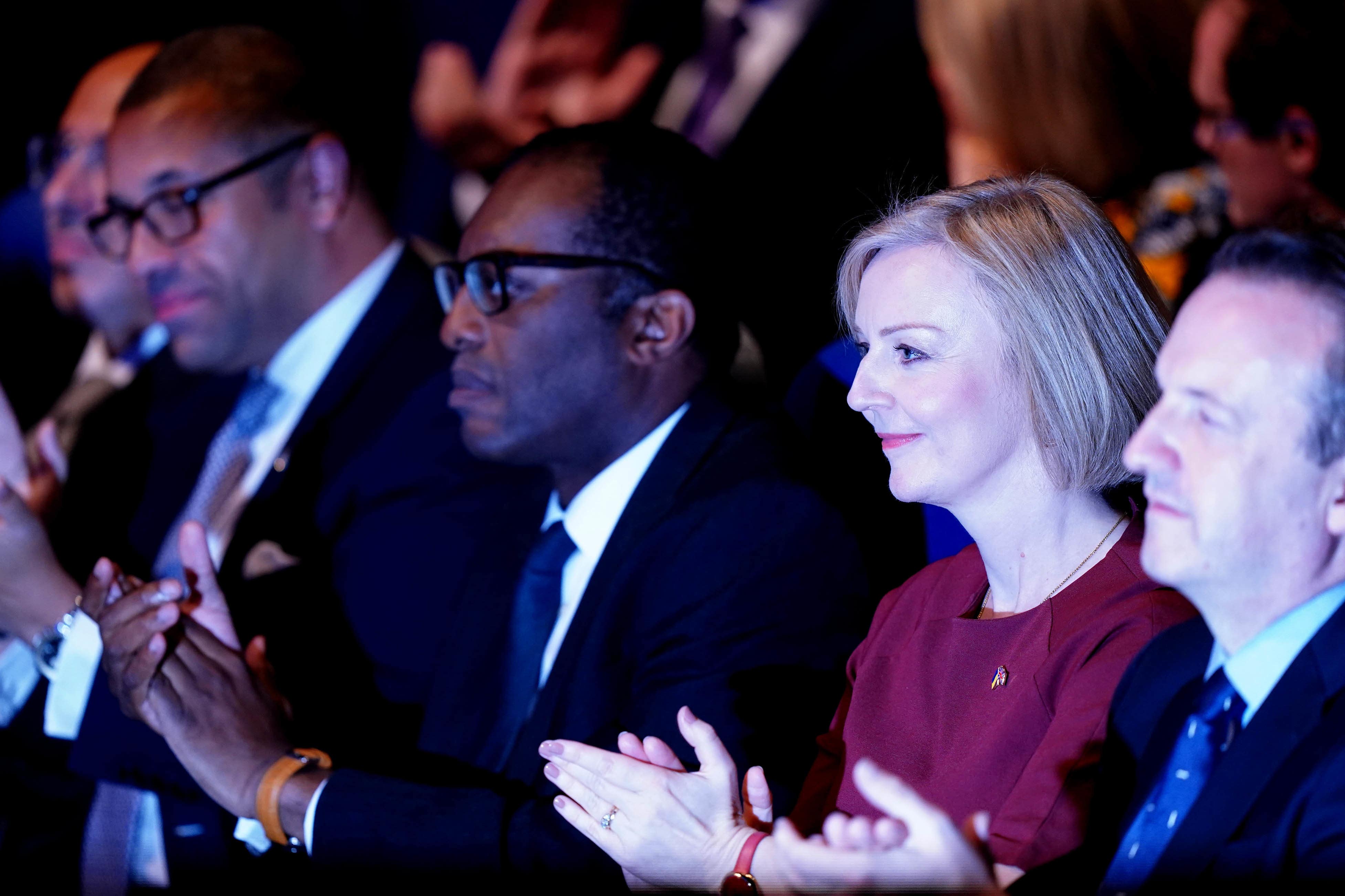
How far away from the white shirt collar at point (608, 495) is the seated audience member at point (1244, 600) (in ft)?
2.62

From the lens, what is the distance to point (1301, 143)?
7.82 feet

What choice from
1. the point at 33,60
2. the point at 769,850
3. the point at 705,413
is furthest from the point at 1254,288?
the point at 33,60

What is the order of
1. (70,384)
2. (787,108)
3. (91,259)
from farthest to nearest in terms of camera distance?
(70,384), (91,259), (787,108)

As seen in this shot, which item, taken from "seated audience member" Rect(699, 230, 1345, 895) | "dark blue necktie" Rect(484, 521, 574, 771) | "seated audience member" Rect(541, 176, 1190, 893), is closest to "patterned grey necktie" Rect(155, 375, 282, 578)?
"dark blue necktie" Rect(484, 521, 574, 771)

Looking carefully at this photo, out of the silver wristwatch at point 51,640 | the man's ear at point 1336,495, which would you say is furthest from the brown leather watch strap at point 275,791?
the man's ear at point 1336,495

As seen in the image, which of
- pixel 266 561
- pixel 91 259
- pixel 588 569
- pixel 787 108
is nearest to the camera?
pixel 588 569

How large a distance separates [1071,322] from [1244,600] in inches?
14.6

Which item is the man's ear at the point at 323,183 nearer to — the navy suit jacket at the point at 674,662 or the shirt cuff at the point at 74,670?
the shirt cuff at the point at 74,670

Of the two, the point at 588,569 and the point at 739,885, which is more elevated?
the point at 588,569

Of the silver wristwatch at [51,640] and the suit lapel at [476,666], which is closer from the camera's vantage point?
the suit lapel at [476,666]

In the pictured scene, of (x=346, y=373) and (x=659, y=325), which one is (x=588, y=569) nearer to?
(x=659, y=325)

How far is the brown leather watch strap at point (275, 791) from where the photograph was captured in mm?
1613

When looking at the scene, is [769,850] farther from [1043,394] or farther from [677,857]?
[1043,394]

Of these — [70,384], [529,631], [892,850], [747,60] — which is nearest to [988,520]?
[892,850]
